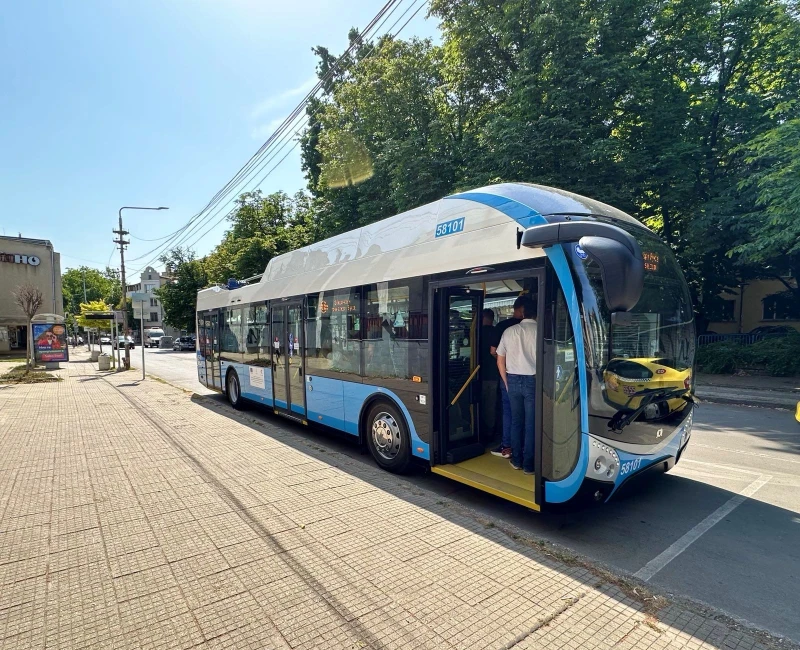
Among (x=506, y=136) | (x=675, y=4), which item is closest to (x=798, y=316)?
(x=675, y=4)

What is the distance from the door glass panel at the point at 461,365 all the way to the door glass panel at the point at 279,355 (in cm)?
402

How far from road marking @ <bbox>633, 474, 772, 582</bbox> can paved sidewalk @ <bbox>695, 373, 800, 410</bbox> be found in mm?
7082

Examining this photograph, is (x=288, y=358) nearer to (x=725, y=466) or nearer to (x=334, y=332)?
(x=334, y=332)

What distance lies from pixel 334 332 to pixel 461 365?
230cm

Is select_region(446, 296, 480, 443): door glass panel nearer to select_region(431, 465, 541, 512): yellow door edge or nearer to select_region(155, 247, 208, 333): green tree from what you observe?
select_region(431, 465, 541, 512): yellow door edge

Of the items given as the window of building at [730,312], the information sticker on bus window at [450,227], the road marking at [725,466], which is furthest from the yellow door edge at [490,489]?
the window of building at [730,312]

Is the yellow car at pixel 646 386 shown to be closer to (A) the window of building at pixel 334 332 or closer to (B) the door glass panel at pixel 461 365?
(B) the door glass panel at pixel 461 365

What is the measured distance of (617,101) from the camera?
48.4ft

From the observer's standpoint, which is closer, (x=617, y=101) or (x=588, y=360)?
(x=588, y=360)

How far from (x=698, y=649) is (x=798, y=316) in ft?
104

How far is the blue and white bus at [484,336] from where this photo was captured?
3656 mm

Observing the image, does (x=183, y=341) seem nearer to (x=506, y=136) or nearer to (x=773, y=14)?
(x=506, y=136)

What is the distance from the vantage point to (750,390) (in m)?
12.9

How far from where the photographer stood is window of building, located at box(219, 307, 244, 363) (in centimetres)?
1034
